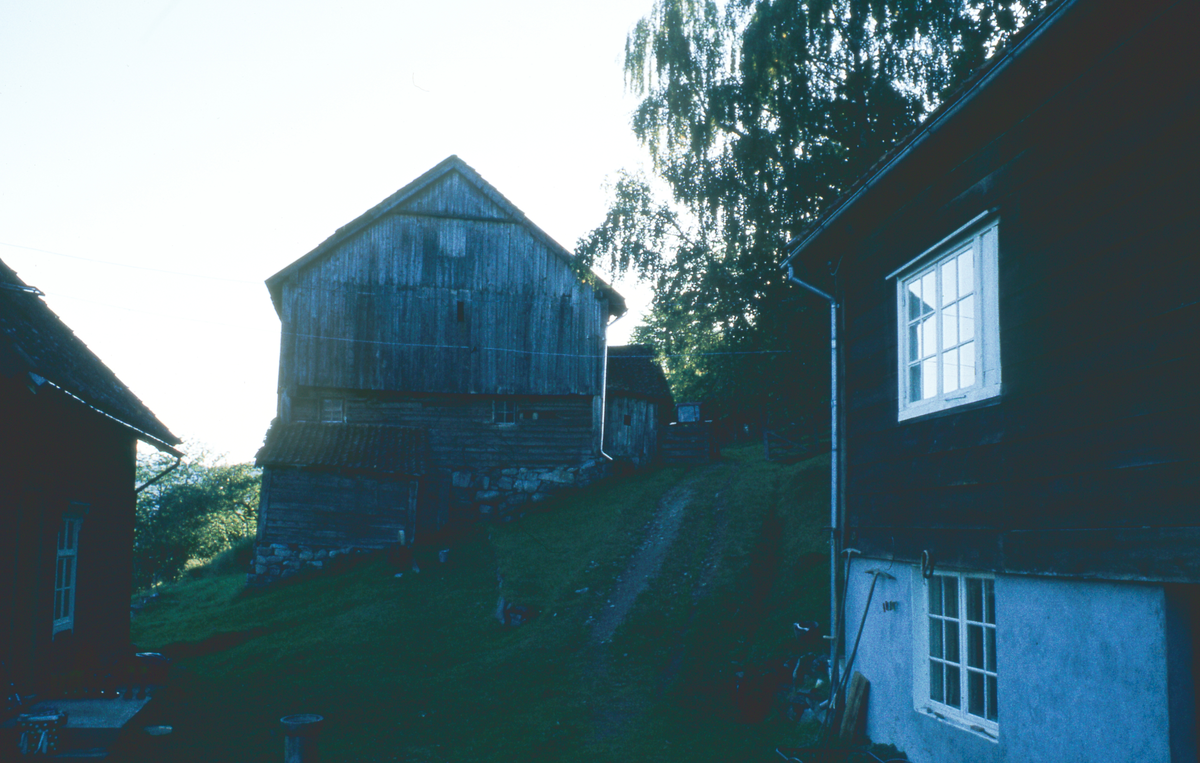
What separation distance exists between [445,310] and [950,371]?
764 inches

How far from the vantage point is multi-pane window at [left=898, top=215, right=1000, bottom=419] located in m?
6.25

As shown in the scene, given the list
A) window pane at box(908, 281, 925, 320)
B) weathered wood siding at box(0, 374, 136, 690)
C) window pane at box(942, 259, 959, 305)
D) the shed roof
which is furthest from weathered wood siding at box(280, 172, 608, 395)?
window pane at box(942, 259, 959, 305)

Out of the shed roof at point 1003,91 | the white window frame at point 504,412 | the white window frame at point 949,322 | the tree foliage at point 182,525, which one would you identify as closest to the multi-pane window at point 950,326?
the white window frame at point 949,322

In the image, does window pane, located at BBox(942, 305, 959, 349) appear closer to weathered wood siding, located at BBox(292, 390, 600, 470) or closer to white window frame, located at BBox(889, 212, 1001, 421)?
white window frame, located at BBox(889, 212, 1001, 421)

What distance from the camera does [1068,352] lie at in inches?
210

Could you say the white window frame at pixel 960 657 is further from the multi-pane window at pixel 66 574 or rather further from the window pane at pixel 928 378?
the multi-pane window at pixel 66 574

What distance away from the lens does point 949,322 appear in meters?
6.84

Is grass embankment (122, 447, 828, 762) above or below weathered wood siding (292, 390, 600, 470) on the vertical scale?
below

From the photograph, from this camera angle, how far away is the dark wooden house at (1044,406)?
179 inches

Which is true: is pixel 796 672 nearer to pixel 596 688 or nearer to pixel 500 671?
pixel 596 688

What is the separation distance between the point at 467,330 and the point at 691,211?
821 centimetres

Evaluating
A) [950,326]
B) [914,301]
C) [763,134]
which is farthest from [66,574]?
[763,134]

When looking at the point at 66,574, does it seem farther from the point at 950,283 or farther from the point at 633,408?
the point at 633,408

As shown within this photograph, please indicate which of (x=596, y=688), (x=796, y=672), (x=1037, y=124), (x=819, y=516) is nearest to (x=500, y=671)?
(x=596, y=688)
